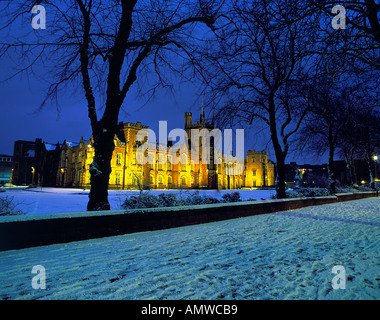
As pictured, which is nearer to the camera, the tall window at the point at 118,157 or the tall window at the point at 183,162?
the tall window at the point at 118,157

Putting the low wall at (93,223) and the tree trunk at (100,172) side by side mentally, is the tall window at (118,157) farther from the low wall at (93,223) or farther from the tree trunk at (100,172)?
the low wall at (93,223)

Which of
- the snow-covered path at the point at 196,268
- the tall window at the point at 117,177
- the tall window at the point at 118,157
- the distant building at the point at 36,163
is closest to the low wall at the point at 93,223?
the snow-covered path at the point at 196,268

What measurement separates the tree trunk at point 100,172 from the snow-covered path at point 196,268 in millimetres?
1837

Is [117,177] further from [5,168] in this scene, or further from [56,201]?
[5,168]

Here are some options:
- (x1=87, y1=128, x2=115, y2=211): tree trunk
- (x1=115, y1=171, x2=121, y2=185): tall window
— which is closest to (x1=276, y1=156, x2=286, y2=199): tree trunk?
(x1=87, y1=128, x2=115, y2=211): tree trunk

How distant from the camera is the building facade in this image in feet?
131

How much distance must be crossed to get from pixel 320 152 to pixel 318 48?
904 inches

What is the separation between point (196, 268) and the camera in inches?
121

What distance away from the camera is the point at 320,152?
25.0 meters

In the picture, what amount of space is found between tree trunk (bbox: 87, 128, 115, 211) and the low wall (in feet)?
4.75

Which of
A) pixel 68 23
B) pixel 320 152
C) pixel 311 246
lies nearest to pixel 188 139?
pixel 320 152

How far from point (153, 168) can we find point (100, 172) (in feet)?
130

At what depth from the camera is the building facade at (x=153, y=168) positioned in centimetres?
4000

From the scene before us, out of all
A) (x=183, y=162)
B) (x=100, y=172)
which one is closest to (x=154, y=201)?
(x=100, y=172)
